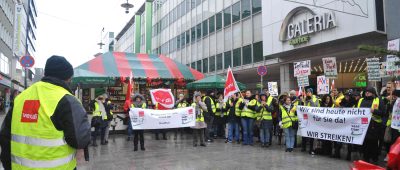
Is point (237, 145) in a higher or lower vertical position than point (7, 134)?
lower

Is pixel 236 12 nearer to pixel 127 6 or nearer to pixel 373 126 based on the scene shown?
pixel 127 6

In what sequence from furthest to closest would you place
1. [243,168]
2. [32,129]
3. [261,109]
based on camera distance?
1. [261,109]
2. [243,168]
3. [32,129]

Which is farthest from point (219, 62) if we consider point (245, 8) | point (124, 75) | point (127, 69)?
point (124, 75)

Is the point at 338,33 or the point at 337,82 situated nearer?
the point at 338,33

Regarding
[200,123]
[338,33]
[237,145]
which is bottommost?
[237,145]

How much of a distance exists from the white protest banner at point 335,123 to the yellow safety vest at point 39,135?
24.1 feet

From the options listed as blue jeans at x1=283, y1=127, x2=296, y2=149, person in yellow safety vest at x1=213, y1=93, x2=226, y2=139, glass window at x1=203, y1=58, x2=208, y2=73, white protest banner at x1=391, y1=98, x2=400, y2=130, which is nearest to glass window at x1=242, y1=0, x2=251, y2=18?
glass window at x1=203, y1=58, x2=208, y2=73

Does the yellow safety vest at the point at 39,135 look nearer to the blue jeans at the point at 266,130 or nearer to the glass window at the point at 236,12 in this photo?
the blue jeans at the point at 266,130

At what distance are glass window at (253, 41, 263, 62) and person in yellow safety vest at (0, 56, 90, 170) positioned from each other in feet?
69.4

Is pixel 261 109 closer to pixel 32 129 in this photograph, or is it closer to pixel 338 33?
pixel 338 33

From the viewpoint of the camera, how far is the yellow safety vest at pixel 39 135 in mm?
2676

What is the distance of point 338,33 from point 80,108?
613 inches

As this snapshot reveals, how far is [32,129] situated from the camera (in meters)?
2.71

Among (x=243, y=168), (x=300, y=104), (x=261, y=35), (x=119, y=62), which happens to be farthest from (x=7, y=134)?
(x=261, y=35)
